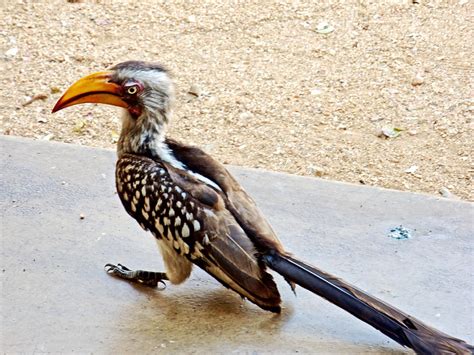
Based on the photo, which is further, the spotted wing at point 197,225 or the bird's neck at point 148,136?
the bird's neck at point 148,136

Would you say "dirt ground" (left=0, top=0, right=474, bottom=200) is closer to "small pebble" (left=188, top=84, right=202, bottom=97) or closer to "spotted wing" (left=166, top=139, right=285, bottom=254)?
"small pebble" (left=188, top=84, right=202, bottom=97)

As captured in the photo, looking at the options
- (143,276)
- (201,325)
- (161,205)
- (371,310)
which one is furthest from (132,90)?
(371,310)

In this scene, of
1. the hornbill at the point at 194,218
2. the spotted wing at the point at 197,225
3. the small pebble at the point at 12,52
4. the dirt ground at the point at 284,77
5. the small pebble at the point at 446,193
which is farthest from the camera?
the small pebble at the point at 12,52

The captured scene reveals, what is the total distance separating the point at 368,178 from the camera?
5.35 metres

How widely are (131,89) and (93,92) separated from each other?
0.54ft

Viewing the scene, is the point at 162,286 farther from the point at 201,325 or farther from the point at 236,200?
the point at 236,200

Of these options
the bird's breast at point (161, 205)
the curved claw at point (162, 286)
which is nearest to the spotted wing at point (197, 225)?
the bird's breast at point (161, 205)

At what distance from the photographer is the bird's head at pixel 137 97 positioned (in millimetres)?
3830

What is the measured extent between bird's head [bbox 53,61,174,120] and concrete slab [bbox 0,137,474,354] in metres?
0.60

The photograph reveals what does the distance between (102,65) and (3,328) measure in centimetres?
334

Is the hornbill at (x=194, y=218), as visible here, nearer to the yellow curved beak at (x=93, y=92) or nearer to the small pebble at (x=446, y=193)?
the yellow curved beak at (x=93, y=92)

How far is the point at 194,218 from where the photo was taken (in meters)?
3.55

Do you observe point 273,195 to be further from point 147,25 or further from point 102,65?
point 147,25

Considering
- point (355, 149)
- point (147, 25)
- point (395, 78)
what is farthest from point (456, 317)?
point (147, 25)
